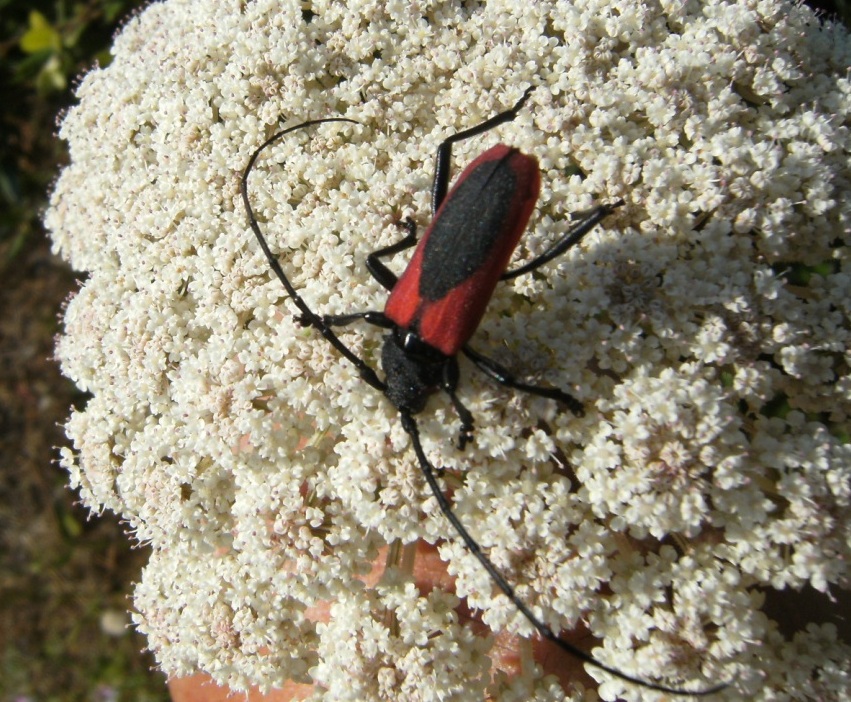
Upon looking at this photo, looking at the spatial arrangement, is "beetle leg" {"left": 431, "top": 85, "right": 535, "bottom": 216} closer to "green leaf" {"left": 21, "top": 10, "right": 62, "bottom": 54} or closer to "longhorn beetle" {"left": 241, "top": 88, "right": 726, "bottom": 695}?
"longhorn beetle" {"left": 241, "top": 88, "right": 726, "bottom": 695}

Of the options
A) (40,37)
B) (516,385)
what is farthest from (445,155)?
(40,37)

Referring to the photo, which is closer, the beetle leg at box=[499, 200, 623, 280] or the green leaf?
the beetle leg at box=[499, 200, 623, 280]

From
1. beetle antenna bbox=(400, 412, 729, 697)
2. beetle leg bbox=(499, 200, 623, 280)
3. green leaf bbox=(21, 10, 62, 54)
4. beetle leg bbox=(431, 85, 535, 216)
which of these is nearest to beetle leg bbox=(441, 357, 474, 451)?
beetle antenna bbox=(400, 412, 729, 697)

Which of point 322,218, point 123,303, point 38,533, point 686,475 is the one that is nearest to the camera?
point 686,475

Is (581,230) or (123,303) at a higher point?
(581,230)

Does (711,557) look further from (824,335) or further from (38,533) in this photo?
(38,533)

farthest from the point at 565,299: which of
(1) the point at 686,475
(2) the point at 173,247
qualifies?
(2) the point at 173,247

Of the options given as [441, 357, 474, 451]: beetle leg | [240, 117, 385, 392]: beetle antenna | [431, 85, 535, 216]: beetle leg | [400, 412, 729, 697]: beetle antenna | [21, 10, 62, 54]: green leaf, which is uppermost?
[21, 10, 62, 54]: green leaf
